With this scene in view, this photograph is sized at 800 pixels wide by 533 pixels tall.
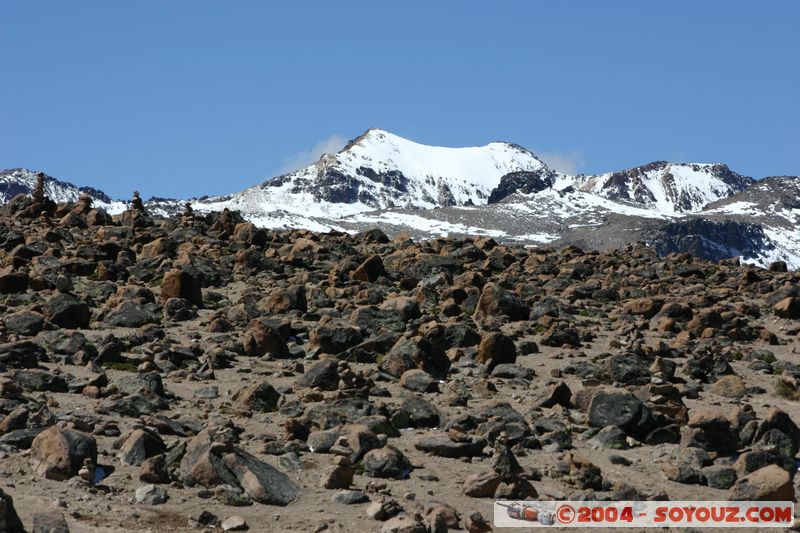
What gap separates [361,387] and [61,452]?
8.03 meters

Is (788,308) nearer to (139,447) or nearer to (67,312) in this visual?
(67,312)

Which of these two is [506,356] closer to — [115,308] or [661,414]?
[661,414]

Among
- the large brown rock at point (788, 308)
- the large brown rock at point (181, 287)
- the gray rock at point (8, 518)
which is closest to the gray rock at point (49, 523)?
the gray rock at point (8, 518)

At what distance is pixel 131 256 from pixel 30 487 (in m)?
24.7

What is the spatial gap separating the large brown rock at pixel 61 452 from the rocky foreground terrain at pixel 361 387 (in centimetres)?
4

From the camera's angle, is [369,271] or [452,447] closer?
[452,447]

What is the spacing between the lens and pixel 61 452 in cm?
1648

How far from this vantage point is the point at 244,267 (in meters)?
39.9

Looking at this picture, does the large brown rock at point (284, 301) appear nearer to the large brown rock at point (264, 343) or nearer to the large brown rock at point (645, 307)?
the large brown rock at point (264, 343)

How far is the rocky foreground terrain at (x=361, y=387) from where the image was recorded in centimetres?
1638

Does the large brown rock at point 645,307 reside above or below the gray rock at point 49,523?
Answer: above

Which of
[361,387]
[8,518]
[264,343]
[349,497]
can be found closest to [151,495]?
[8,518]

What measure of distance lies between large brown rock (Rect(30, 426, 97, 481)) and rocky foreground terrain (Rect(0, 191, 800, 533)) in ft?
0.12

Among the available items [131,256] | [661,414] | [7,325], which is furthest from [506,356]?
[131,256]
